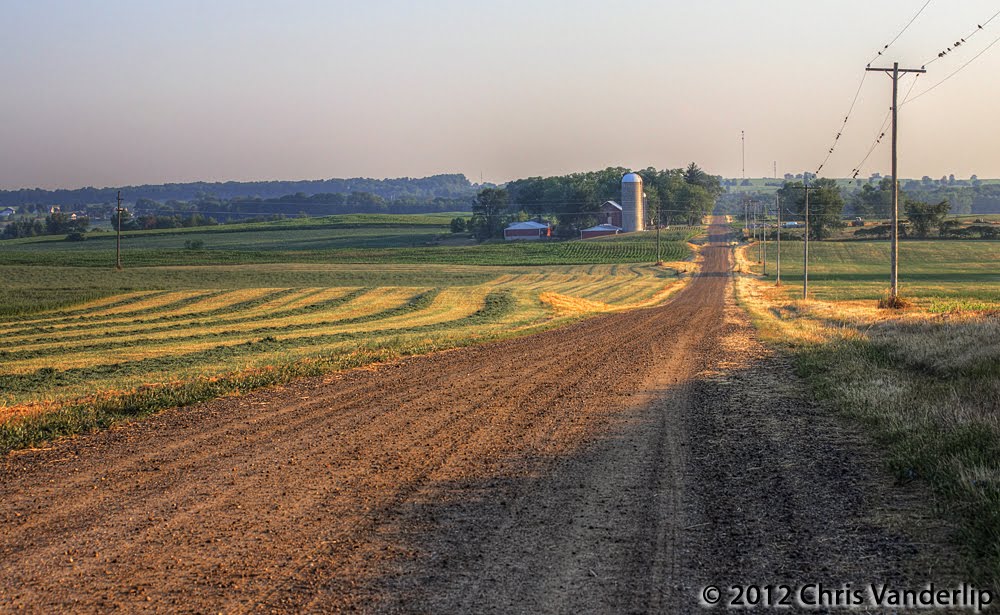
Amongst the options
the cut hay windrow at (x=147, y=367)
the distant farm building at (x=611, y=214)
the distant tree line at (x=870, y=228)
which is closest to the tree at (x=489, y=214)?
the distant farm building at (x=611, y=214)

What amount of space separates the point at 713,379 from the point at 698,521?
10.9 metres

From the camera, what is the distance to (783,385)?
59.1 ft

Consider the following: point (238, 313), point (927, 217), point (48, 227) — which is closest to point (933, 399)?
point (238, 313)

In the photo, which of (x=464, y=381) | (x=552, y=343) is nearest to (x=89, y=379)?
(x=464, y=381)

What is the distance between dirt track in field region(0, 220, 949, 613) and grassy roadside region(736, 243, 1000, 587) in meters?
0.44

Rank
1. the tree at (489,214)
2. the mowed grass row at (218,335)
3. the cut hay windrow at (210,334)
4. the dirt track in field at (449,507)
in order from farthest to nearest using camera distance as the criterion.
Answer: the tree at (489,214) < the cut hay windrow at (210,334) < the mowed grass row at (218,335) < the dirt track in field at (449,507)

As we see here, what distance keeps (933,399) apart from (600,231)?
166857 mm

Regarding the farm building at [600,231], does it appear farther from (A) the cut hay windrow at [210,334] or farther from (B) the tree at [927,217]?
(A) the cut hay windrow at [210,334]

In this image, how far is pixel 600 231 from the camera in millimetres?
180000

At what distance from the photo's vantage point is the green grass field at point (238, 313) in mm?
19141

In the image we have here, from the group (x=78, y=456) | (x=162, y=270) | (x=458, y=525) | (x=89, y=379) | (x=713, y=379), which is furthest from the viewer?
(x=162, y=270)

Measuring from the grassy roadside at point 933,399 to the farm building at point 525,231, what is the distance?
141 metres

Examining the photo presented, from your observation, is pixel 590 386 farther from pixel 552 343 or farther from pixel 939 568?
pixel 939 568

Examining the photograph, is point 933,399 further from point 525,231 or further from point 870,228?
point 525,231
